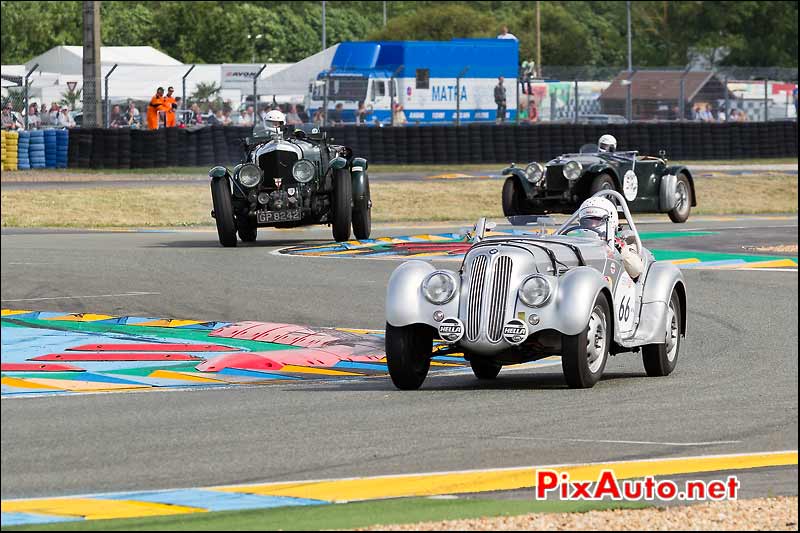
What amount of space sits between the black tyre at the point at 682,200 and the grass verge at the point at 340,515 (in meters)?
19.1

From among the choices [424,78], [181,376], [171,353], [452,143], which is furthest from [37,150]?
[181,376]

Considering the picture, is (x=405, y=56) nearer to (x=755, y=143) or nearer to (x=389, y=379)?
(x=755, y=143)

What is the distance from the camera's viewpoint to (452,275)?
32.8 feet

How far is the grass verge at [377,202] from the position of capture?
26803 millimetres

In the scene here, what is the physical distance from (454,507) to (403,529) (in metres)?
0.59

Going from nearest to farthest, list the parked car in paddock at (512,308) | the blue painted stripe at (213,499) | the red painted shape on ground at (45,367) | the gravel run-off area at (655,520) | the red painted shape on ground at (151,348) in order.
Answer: the gravel run-off area at (655,520) → the blue painted stripe at (213,499) → the parked car in paddock at (512,308) → the red painted shape on ground at (45,367) → the red painted shape on ground at (151,348)

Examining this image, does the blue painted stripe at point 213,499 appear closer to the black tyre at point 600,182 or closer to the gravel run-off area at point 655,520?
the gravel run-off area at point 655,520

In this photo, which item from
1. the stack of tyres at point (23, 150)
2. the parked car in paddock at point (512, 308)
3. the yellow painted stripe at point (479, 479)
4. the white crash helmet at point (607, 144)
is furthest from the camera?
the stack of tyres at point (23, 150)

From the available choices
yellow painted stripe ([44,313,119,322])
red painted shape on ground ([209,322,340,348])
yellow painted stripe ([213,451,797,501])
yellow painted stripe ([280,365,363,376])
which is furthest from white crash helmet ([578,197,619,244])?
yellow painted stripe ([44,313,119,322])

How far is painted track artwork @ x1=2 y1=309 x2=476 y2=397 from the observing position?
10312 mm

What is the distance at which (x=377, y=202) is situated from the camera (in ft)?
99.1

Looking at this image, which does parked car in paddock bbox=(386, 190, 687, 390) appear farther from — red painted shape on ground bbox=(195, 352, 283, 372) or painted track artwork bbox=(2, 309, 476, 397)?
red painted shape on ground bbox=(195, 352, 283, 372)

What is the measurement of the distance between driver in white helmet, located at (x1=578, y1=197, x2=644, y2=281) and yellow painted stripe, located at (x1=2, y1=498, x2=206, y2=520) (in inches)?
217

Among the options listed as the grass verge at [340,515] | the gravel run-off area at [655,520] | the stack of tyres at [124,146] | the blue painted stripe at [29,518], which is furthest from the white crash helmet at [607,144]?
the blue painted stripe at [29,518]
